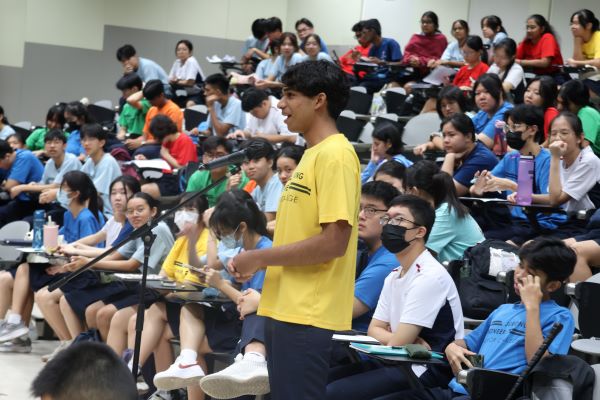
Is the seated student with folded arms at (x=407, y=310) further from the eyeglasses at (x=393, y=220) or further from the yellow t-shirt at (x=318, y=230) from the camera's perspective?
the yellow t-shirt at (x=318, y=230)

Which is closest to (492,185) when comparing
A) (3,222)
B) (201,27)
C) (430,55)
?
(3,222)

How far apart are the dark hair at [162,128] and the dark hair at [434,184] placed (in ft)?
12.2

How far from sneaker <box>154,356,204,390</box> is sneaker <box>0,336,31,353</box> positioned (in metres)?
2.11

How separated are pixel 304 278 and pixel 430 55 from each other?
7.59m

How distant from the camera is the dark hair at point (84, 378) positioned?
1455mm

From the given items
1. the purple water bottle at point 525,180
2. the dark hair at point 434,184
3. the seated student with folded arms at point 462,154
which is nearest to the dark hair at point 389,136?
the seated student with folded arms at point 462,154

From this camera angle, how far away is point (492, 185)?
4.98m

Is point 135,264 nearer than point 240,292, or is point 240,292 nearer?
point 240,292

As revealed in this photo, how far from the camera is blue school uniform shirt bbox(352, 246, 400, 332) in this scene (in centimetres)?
383

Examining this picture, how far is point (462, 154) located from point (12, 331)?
9.59 ft

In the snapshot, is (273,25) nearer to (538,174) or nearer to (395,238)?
(538,174)

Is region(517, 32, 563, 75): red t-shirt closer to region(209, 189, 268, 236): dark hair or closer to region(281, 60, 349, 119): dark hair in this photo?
region(209, 189, 268, 236): dark hair

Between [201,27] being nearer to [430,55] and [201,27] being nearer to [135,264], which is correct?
[430,55]

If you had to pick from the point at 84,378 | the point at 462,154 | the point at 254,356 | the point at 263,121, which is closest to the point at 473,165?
the point at 462,154
